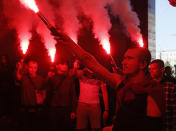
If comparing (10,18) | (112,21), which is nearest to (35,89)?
(10,18)

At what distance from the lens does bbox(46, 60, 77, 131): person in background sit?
6.46 meters

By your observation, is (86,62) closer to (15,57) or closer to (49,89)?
(49,89)

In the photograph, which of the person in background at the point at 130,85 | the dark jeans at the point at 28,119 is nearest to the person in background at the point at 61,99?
the dark jeans at the point at 28,119

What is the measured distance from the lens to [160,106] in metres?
2.37

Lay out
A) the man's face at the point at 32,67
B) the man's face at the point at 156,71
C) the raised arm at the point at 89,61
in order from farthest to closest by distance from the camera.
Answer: the man's face at the point at 32,67, the man's face at the point at 156,71, the raised arm at the point at 89,61

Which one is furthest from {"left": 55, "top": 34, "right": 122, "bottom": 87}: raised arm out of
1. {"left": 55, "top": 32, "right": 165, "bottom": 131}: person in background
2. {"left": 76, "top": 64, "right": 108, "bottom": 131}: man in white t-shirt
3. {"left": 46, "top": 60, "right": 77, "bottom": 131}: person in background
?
{"left": 46, "top": 60, "right": 77, "bottom": 131}: person in background

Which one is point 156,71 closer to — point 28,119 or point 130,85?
point 130,85

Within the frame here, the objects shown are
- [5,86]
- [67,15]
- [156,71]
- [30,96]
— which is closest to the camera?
[156,71]

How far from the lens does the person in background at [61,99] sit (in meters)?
6.46

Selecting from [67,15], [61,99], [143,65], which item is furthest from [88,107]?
[143,65]

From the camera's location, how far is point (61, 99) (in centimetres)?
646

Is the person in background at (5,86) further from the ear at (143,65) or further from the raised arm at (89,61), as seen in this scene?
the ear at (143,65)

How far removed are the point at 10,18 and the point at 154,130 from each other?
7.32 m

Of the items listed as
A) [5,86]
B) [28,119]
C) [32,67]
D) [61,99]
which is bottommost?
[28,119]
